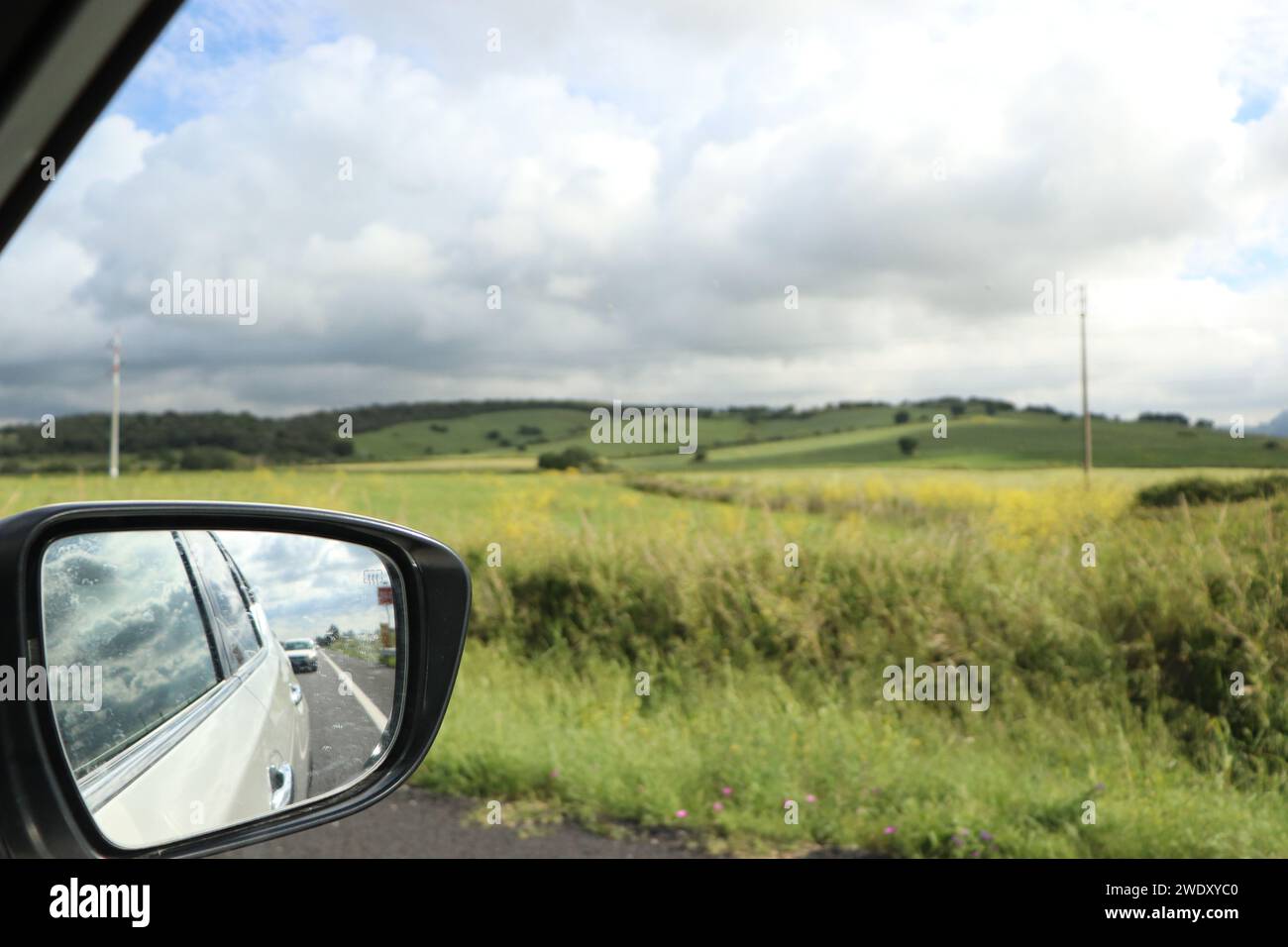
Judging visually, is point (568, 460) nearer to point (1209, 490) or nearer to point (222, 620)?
point (1209, 490)

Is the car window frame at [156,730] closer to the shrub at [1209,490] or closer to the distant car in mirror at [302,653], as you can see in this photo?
the distant car in mirror at [302,653]

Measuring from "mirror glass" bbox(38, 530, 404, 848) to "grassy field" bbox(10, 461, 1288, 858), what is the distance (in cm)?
313

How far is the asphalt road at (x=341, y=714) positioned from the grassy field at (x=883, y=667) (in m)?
3.12

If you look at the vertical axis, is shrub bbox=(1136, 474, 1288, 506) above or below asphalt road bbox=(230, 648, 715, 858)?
above

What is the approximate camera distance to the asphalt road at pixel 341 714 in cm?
152

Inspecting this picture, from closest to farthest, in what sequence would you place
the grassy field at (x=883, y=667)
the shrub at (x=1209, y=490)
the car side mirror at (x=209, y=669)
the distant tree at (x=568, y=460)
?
the car side mirror at (x=209, y=669) < the grassy field at (x=883, y=667) < the shrub at (x=1209, y=490) < the distant tree at (x=568, y=460)

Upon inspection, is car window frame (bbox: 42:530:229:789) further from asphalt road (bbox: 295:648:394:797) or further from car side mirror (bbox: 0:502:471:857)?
asphalt road (bbox: 295:648:394:797)

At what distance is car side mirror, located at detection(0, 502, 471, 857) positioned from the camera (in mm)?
1121

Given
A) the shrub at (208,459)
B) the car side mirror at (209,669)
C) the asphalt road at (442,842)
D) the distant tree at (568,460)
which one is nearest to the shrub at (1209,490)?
the asphalt road at (442,842)

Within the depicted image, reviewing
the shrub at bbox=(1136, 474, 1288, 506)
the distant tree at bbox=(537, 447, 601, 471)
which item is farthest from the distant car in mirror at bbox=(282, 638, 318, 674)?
the distant tree at bbox=(537, 447, 601, 471)
